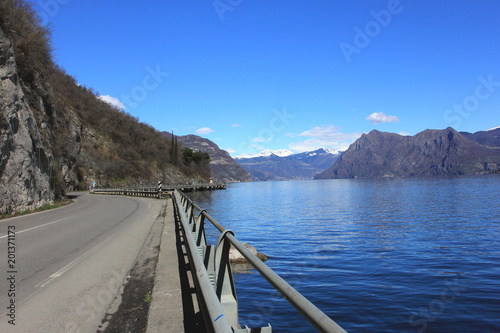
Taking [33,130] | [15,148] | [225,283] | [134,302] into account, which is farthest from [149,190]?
[225,283]

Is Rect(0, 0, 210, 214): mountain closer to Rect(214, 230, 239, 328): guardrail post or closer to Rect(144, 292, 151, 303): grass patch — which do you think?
Rect(144, 292, 151, 303): grass patch

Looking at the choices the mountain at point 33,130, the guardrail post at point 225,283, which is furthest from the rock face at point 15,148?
the guardrail post at point 225,283

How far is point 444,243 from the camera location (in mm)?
16172

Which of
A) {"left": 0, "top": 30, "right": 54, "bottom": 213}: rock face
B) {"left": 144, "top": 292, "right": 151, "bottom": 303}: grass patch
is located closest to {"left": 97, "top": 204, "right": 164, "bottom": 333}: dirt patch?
{"left": 144, "top": 292, "right": 151, "bottom": 303}: grass patch

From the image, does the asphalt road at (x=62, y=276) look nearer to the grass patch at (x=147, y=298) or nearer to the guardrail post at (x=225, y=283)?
the grass patch at (x=147, y=298)

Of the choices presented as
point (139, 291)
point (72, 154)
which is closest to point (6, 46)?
point (139, 291)

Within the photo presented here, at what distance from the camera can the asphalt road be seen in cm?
453

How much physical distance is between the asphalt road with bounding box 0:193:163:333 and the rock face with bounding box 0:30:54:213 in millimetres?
10140

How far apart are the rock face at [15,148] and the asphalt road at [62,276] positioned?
1014cm

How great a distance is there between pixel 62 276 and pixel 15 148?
19186 mm

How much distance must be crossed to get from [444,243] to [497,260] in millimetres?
3378

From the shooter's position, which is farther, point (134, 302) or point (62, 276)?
point (62, 276)

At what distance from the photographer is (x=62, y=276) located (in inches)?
260

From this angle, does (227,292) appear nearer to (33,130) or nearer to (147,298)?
(147,298)
